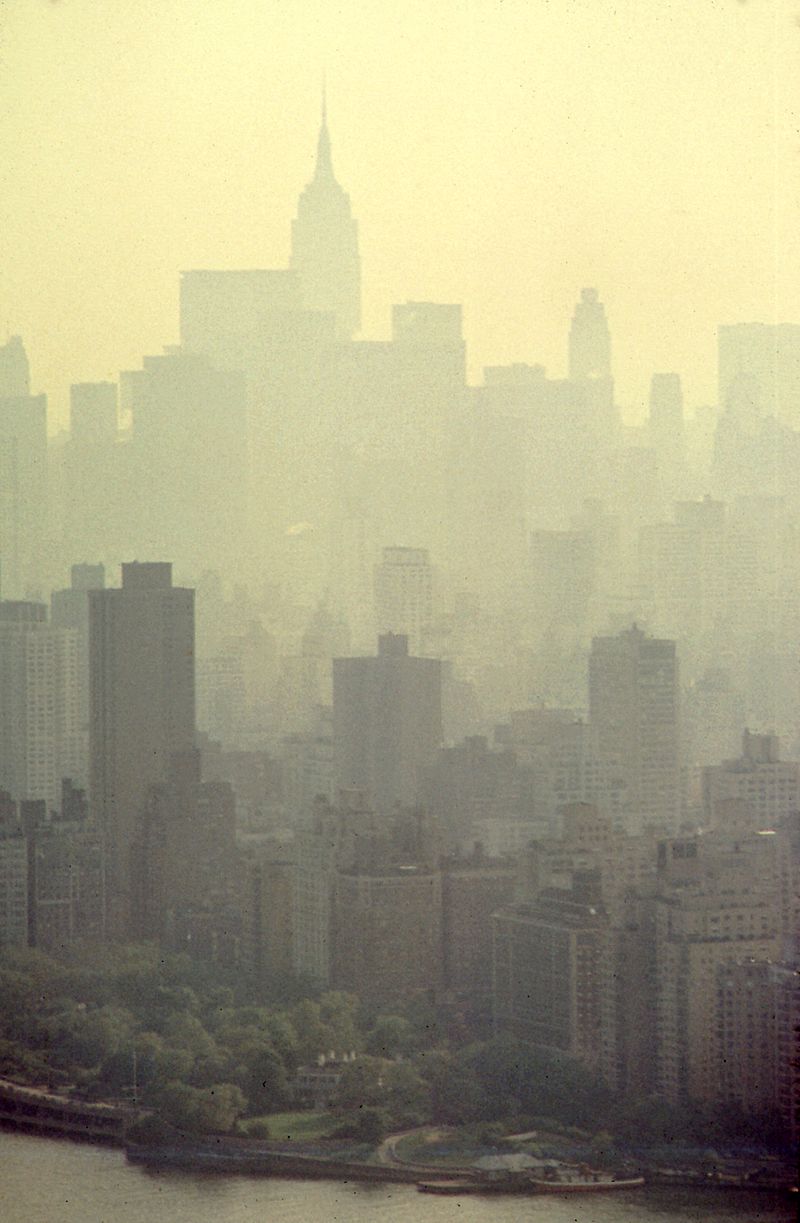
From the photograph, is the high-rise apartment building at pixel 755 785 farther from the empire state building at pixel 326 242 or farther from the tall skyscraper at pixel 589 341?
the empire state building at pixel 326 242

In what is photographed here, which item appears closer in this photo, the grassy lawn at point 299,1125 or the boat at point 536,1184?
the boat at point 536,1184

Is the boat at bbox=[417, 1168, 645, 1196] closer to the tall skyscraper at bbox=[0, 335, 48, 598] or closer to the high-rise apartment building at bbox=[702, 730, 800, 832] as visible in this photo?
the high-rise apartment building at bbox=[702, 730, 800, 832]

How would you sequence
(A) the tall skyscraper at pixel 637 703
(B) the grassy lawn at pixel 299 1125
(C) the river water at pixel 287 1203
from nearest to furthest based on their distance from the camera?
(C) the river water at pixel 287 1203
(B) the grassy lawn at pixel 299 1125
(A) the tall skyscraper at pixel 637 703

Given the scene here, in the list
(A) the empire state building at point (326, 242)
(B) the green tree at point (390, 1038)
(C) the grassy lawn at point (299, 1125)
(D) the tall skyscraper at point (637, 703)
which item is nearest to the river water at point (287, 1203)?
(C) the grassy lawn at point (299, 1125)

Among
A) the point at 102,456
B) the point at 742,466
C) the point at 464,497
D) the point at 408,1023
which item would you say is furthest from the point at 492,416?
the point at 408,1023

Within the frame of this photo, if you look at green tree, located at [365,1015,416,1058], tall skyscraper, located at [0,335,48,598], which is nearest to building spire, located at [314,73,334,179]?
tall skyscraper, located at [0,335,48,598]

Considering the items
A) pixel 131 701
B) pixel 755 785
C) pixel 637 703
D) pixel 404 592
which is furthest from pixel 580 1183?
pixel 131 701
